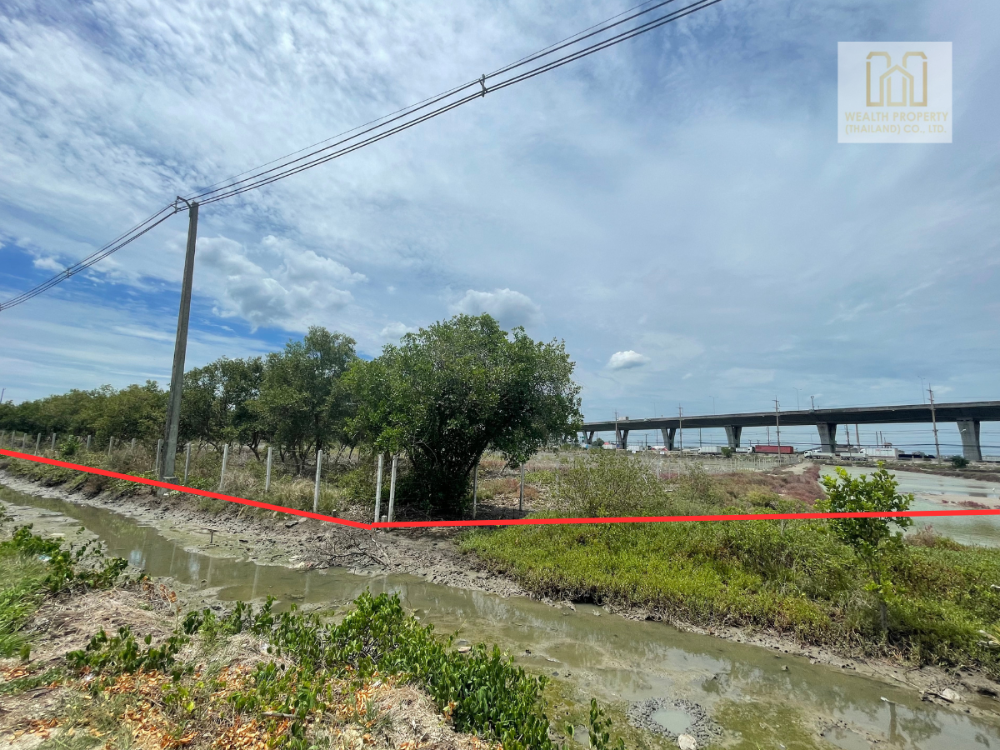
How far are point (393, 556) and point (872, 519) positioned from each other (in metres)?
7.49

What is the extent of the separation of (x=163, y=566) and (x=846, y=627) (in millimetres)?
10582

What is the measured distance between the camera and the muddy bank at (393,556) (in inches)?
Result: 193

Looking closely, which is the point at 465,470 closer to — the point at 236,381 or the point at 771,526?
the point at 771,526

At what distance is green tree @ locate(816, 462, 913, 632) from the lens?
223 inches

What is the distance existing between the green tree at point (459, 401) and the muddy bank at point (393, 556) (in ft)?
6.37

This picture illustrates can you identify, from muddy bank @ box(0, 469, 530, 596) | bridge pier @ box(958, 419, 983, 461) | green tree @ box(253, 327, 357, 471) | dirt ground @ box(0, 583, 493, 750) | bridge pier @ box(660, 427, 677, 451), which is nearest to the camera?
dirt ground @ box(0, 583, 493, 750)

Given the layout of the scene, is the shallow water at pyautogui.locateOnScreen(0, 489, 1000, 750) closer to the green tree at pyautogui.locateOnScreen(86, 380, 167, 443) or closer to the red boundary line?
the red boundary line

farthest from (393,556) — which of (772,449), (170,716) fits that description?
(772,449)

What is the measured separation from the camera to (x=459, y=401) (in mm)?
10320

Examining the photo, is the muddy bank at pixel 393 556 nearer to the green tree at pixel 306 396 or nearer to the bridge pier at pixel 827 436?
the green tree at pixel 306 396

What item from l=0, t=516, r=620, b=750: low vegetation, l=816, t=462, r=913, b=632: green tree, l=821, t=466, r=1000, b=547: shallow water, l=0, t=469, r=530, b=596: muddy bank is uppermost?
l=816, t=462, r=913, b=632: green tree

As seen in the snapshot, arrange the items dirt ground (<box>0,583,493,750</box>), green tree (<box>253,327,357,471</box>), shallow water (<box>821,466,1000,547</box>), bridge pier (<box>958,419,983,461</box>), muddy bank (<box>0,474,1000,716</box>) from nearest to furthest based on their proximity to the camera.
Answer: dirt ground (<box>0,583,493,750</box>) → muddy bank (<box>0,474,1000,716</box>) → shallow water (<box>821,466,1000,547</box>) → green tree (<box>253,327,357,471</box>) → bridge pier (<box>958,419,983,461</box>)

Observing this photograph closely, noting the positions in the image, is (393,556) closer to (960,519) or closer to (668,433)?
(960,519)

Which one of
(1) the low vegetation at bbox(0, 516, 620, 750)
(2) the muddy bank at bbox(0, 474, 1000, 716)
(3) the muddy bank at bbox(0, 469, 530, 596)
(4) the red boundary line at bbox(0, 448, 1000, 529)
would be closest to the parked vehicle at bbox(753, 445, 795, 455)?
(4) the red boundary line at bbox(0, 448, 1000, 529)
